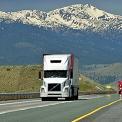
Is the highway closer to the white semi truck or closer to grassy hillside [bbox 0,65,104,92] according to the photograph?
the white semi truck

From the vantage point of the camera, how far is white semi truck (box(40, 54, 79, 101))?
181 feet

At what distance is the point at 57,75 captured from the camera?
56.0 metres

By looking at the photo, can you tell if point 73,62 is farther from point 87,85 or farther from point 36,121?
point 87,85

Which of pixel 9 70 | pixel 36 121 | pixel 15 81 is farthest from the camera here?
pixel 9 70

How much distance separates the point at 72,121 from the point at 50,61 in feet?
101

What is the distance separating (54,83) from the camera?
5591 cm

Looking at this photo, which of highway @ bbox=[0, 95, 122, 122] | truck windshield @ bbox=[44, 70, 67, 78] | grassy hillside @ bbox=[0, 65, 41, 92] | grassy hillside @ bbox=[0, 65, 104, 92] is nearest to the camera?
highway @ bbox=[0, 95, 122, 122]

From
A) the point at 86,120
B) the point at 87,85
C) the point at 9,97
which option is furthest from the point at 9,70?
the point at 86,120

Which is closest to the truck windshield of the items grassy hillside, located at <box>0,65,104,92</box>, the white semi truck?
the white semi truck

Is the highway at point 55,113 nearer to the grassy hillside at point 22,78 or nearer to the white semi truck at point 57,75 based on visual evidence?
the white semi truck at point 57,75

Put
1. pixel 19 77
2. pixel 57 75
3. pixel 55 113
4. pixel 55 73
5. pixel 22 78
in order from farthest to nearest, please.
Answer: pixel 19 77
pixel 22 78
pixel 57 75
pixel 55 73
pixel 55 113

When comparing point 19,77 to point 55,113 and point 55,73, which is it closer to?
point 55,73

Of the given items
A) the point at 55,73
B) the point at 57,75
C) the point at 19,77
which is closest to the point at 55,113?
the point at 55,73

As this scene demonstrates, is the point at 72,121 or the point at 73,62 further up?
the point at 73,62
